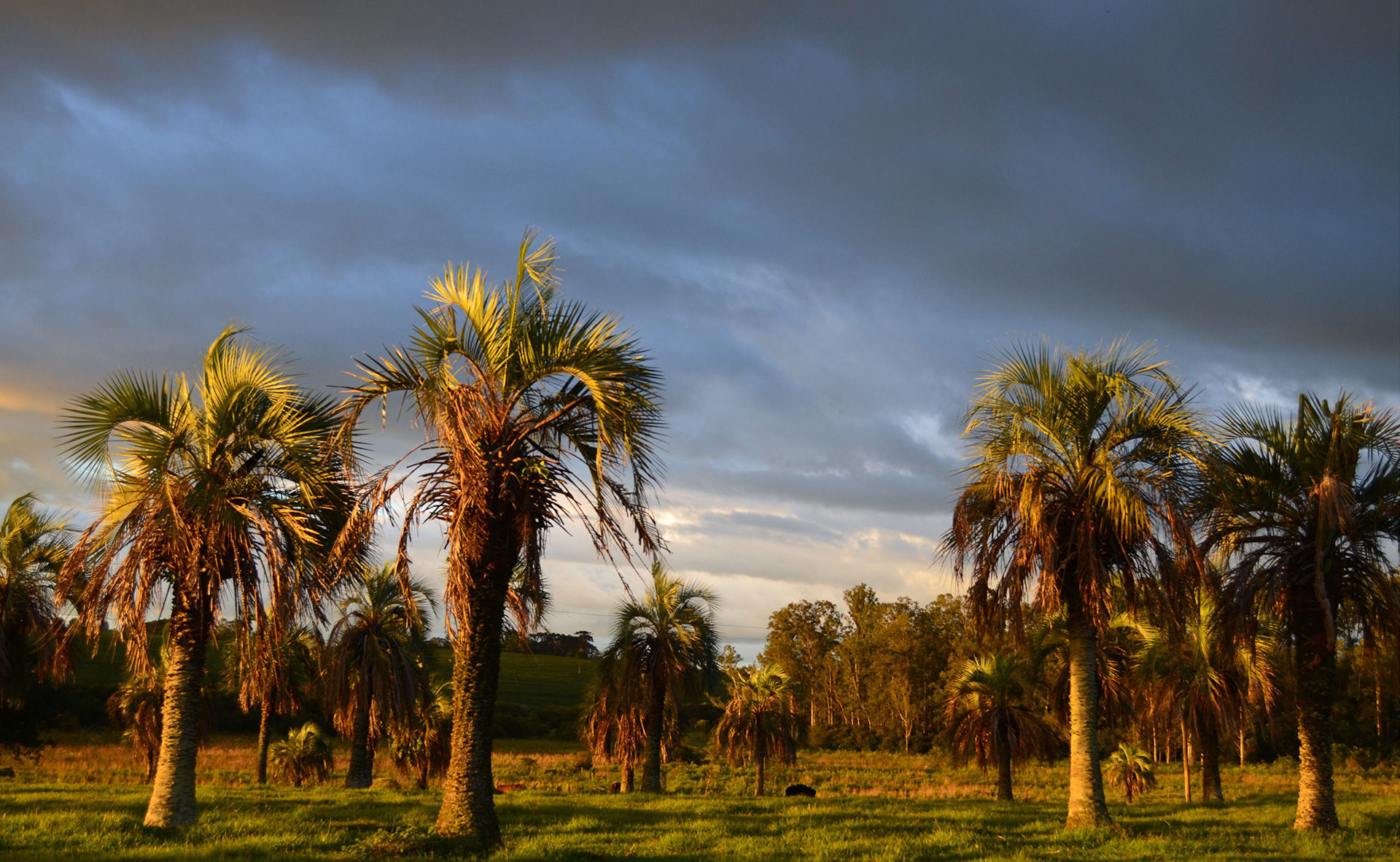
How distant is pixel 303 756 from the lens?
32156 millimetres

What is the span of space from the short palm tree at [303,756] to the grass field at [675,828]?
29.8 ft

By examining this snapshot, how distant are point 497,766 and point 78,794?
86.6ft

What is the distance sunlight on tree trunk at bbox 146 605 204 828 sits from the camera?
13.4 m

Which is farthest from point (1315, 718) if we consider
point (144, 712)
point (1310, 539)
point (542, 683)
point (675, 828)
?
point (542, 683)

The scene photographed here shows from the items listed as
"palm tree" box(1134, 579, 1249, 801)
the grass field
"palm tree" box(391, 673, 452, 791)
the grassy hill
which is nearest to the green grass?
the grassy hill

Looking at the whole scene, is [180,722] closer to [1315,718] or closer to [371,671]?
[371,671]

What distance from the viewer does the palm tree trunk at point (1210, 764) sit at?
26.5m

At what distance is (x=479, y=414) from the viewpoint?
12062 millimetres

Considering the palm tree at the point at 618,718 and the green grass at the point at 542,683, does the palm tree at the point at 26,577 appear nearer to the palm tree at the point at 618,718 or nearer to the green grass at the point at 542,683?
the palm tree at the point at 618,718

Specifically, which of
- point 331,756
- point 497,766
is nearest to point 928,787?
point 497,766

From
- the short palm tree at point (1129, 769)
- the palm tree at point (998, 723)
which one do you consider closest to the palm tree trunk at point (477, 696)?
the palm tree at point (998, 723)

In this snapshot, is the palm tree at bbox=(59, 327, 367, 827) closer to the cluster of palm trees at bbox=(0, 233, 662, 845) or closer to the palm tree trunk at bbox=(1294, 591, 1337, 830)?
the cluster of palm trees at bbox=(0, 233, 662, 845)

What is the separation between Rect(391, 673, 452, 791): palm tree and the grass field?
544 centimetres

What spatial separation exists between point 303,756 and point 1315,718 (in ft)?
100
